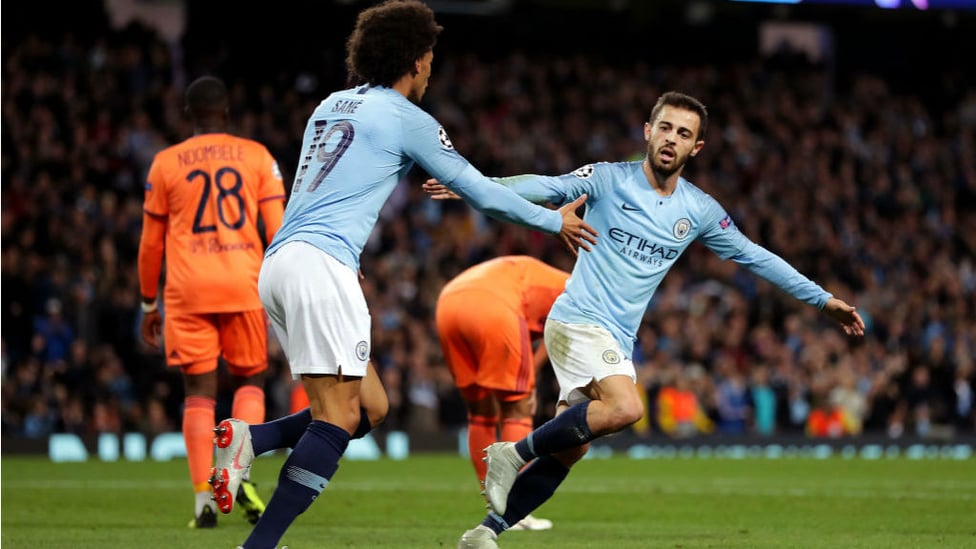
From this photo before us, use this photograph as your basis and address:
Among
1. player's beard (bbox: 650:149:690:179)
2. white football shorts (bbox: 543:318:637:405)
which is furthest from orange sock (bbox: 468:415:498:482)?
player's beard (bbox: 650:149:690:179)

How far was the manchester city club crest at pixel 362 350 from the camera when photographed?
18.3ft

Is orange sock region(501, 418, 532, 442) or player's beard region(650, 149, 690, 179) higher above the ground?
player's beard region(650, 149, 690, 179)

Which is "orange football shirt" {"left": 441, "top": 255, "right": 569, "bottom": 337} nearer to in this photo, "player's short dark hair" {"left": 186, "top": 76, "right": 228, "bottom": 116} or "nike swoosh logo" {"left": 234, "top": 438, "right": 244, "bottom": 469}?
"player's short dark hair" {"left": 186, "top": 76, "right": 228, "bottom": 116}

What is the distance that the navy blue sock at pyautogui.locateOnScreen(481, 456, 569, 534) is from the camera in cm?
641

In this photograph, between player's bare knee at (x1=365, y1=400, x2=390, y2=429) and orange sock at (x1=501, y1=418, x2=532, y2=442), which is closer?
player's bare knee at (x1=365, y1=400, x2=390, y2=429)

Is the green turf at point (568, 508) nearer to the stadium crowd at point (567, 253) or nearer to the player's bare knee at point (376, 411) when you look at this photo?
the player's bare knee at point (376, 411)

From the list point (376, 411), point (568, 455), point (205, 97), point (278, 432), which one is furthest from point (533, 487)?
point (205, 97)

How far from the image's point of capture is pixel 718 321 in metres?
21.0

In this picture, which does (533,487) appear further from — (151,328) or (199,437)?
(151,328)

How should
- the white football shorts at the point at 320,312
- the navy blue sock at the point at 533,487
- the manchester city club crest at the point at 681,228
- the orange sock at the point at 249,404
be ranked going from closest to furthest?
the white football shorts at the point at 320,312 → the navy blue sock at the point at 533,487 → the manchester city club crest at the point at 681,228 → the orange sock at the point at 249,404

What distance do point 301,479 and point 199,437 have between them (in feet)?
9.08

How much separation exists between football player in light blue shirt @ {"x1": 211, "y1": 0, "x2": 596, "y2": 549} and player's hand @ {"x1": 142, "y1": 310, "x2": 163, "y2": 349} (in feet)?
9.48

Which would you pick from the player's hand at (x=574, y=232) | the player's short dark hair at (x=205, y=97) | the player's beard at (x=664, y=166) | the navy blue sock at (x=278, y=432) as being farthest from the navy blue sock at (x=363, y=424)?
the player's short dark hair at (x=205, y=97)

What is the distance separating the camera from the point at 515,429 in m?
8.51
